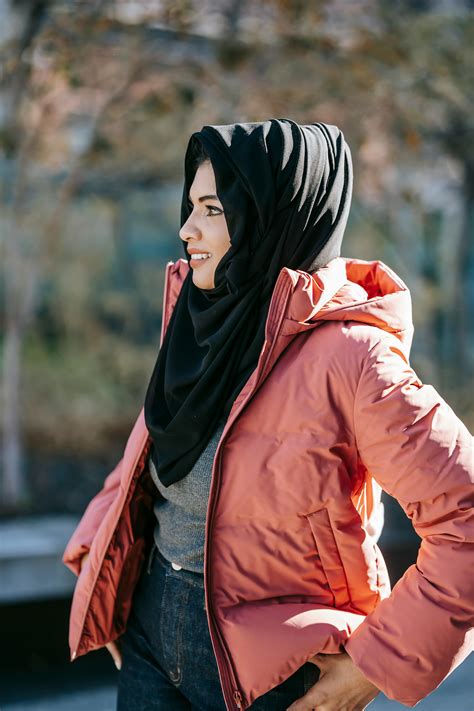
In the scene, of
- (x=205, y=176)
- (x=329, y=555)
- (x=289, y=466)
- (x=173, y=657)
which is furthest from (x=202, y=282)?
(x=173, y=657)

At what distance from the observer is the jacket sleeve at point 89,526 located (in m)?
2.23

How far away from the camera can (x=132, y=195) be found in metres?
7.92

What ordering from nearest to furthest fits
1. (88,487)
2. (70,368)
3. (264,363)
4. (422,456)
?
(422,456)
(264,363)
(88,487)
(70,368)

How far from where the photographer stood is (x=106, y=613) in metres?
2.14

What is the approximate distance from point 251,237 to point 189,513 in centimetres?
57

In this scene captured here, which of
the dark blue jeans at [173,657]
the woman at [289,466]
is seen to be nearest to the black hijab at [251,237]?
the woman at [289,466]

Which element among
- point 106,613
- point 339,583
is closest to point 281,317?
point 339,583

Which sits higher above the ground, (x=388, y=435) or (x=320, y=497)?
(x=388, y=435)

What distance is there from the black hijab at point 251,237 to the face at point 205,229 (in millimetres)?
27

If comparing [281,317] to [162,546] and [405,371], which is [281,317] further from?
[162,546]

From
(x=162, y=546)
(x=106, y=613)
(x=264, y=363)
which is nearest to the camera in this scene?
(x=264, y=363)

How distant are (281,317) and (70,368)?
6.25 m

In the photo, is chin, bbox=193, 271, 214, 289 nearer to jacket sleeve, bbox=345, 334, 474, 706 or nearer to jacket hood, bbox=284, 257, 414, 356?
jacket hood, bbox=284, 257, 414, 356

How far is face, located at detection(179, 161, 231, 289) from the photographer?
6.26 ft
